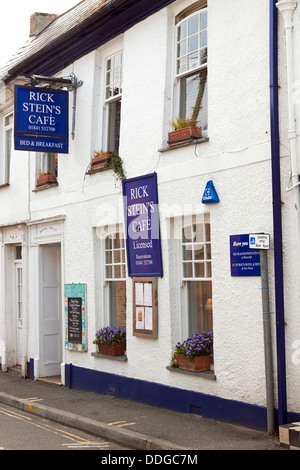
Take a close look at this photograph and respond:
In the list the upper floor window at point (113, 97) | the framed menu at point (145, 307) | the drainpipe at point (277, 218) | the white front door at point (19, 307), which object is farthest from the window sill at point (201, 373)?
the white front door at point (19, 307)

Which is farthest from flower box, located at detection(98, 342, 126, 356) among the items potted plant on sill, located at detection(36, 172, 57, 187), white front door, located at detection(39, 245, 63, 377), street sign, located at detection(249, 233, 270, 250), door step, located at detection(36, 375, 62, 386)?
street sign, located at detection(249, 233, 270, 250)

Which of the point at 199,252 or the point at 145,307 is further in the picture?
the point at 145,307

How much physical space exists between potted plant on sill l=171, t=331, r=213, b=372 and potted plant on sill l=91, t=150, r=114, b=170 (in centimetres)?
371

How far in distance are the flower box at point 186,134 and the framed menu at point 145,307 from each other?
223 centimetres

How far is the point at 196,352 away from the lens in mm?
9703

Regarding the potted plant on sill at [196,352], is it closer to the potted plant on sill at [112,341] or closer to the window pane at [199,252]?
the window pane at [199,252]

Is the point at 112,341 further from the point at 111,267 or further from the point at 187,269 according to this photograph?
the point at 187,269

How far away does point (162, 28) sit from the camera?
10742 mm

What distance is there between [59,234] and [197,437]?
20.9 feet

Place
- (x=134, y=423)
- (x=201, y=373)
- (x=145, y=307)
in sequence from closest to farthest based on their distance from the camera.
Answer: (x=134, y=423), (x=201, y=373), (x=145, y=307)

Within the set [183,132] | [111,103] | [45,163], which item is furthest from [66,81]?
[183,132]

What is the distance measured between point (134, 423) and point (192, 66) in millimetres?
5417
